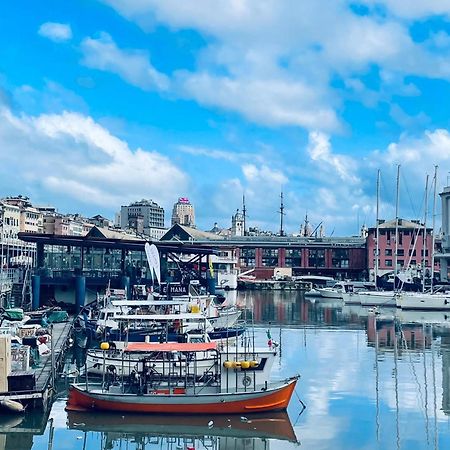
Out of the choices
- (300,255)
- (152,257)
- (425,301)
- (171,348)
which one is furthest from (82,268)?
(300,255)

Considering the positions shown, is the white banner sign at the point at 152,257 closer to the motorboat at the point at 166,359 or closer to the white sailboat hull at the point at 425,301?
the motorboat at the point at 166,359

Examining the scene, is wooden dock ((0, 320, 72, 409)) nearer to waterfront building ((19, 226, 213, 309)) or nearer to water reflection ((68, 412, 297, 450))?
water reflection ((68, 412, 297, 450))

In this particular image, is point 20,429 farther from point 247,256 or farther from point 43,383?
point 247,256

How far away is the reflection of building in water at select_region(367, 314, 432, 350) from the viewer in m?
49.7

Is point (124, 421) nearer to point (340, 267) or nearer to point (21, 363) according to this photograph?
point (21, 363)

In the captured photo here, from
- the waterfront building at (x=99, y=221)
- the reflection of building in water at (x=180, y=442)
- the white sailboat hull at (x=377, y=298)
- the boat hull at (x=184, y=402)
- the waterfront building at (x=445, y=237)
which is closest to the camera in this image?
the reflection of building in water at (x=180, y=442)

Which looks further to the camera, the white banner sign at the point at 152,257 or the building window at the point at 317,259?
the building window at the point at 317,259

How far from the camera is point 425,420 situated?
28266 mm

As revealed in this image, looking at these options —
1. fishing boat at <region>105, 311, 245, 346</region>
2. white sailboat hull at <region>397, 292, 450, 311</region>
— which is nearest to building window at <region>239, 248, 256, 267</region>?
white sailboat hull at <region>397, 292, 450, 311</region>

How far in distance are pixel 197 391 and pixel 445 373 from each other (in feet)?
53.1

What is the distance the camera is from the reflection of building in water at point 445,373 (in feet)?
102

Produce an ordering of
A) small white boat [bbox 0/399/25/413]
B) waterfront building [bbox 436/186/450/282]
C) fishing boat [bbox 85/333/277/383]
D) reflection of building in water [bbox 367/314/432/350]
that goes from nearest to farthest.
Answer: small white boat [bbox 0/399/25/413] → fishing boat [bbox 85/333/277/383] → reflection of building in water [bbox 367/314/432/350] → waterfront building [bbox 436/186/450/282]

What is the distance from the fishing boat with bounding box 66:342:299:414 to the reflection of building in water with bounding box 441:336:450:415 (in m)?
7.23

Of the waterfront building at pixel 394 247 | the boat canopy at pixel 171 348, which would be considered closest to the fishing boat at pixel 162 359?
the boat canopy at pixel 171 348
